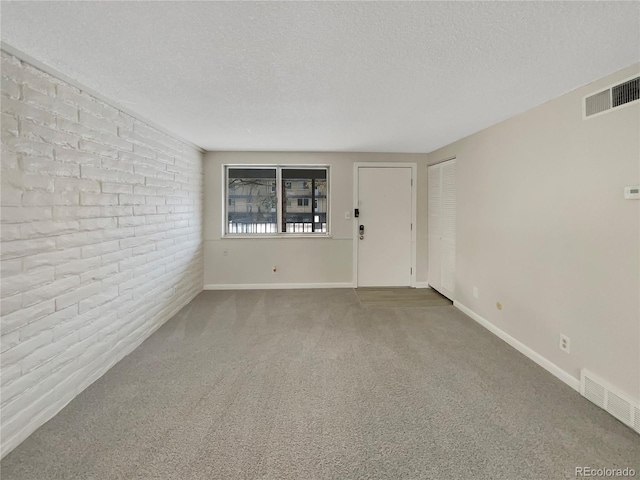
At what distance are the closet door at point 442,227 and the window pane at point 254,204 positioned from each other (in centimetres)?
249

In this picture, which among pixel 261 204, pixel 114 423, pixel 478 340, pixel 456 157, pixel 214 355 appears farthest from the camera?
pixel 261 204

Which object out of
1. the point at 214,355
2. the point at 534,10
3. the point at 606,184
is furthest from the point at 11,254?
the point at 606,184

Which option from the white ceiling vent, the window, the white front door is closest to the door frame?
the white front door

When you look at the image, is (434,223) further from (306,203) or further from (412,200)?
(306,203)

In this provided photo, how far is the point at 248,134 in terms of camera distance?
119 inches

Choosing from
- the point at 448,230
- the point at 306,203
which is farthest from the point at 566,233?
the point at 306,203

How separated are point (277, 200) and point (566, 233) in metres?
3.48

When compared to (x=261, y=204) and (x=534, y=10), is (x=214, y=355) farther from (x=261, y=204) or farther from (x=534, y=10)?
(x=534, y=10)

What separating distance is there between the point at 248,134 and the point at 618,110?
3.06 meters

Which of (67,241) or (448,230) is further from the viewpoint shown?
(448,230)

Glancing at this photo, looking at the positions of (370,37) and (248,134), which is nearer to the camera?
(370,37)

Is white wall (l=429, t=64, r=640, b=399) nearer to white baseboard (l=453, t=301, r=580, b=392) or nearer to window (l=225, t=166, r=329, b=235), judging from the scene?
white baseboard (l=453, t=301, r=580, b=392)

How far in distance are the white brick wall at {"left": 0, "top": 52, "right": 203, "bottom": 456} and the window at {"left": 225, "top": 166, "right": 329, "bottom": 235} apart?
156cm

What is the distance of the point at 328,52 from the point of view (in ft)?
4.67
